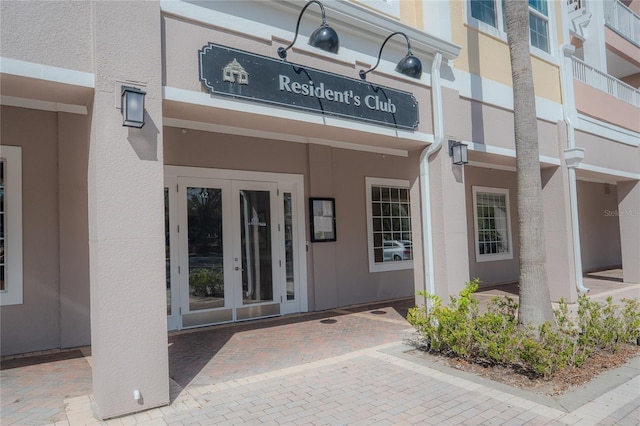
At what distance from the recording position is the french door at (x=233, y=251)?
7.20 metres

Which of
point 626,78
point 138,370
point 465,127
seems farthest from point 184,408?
point 626,78

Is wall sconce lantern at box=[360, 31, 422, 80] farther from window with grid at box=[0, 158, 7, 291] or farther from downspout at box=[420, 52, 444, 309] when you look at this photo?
window with grid at box=[0, 158, 7, 291]

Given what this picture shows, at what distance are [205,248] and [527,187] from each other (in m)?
5.07

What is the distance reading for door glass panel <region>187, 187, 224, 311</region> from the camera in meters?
7.29

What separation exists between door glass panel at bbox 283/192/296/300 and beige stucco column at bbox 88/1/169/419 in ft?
A: 14.2

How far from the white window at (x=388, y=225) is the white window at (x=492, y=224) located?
2.58m

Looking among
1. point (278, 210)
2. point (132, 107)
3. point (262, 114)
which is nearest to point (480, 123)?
point (278, 210)

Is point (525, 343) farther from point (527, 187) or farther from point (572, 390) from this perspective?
point (527, 187)

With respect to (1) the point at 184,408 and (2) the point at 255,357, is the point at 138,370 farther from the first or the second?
(2) the point at 255,357

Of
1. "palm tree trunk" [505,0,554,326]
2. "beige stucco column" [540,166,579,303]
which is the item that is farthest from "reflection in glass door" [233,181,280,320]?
"beige stucco column" [540,166,579,303]

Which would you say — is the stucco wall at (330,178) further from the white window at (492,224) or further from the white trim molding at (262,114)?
the white window at (492,224)

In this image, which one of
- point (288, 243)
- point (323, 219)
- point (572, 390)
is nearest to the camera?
point (572, 390)

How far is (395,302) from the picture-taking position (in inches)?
371

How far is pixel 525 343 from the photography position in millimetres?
4602
